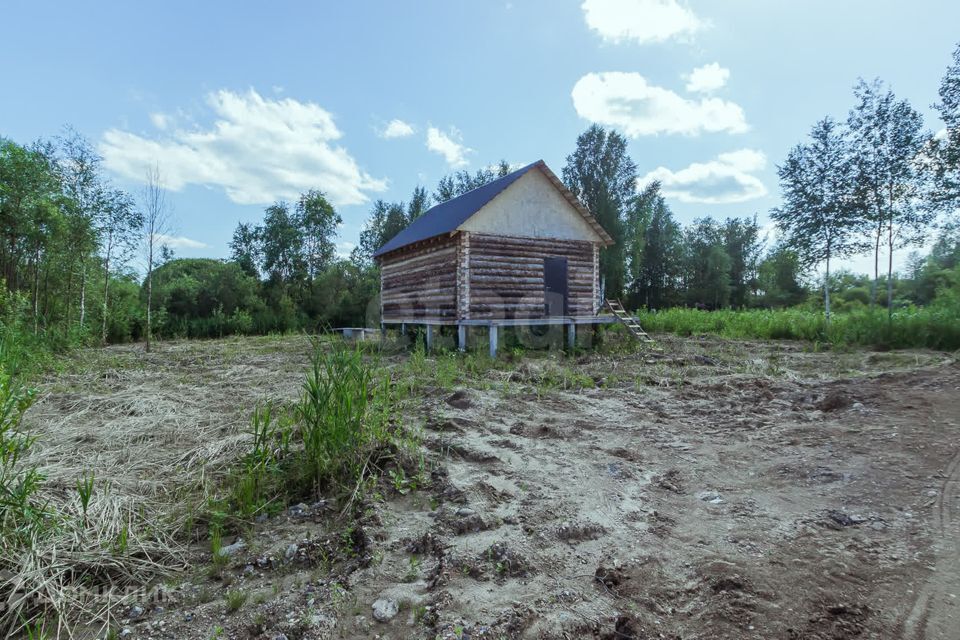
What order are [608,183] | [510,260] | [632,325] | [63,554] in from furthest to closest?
[608,183], [632,325], [510,260], [63,554]

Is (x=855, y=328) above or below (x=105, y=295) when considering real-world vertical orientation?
below

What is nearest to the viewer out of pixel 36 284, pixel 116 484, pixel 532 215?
pixel 116 484

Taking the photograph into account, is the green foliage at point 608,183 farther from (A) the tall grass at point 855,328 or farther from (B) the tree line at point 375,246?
(A) the tall grass at point 855,328

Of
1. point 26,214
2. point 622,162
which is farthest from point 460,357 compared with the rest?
point 622,162

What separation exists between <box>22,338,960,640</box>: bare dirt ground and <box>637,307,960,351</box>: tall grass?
23.1 ft

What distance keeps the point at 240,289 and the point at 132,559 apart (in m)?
24.2

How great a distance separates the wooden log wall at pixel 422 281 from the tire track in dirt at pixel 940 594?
10344mm

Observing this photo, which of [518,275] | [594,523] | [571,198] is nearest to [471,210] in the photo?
[518,275]

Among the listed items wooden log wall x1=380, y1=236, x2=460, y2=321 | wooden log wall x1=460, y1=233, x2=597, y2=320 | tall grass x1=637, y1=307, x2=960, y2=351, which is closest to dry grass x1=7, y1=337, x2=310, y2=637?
wooden log wall x1=380, y1=236, x2=460, y2=321

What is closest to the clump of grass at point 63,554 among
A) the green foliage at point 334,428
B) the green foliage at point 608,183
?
the green foliage at point 334,428

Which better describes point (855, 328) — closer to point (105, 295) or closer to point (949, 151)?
point (949, 151)

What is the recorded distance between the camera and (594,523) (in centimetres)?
288

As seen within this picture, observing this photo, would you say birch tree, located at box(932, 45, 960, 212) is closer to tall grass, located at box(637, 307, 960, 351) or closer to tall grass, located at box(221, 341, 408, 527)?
tall grass, located at box(637, 307, 960, 351)

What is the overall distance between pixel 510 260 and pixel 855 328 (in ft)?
32.8
